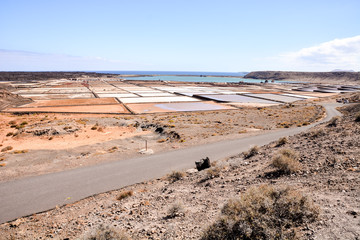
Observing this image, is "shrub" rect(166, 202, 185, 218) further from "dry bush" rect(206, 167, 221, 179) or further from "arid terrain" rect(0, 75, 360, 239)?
"dry bush" rect(206, 167, 221, 179)

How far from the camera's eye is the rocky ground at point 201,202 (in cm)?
717

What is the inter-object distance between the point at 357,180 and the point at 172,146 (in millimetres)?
15980

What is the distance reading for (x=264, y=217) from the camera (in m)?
6.48

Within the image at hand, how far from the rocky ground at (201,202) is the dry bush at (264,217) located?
35cm

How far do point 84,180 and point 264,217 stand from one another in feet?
39.2

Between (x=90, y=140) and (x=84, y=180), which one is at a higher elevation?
(x=84, y=180)

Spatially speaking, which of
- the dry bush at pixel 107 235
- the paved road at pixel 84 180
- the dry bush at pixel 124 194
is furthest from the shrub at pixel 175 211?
the paved road at pixel 84 180

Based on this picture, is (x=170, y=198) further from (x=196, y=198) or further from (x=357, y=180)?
(x=357, y=180)

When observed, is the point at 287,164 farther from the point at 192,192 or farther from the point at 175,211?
the point at 175,211

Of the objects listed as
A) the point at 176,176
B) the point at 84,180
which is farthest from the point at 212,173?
the point at 84,180

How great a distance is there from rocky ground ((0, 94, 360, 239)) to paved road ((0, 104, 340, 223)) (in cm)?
90

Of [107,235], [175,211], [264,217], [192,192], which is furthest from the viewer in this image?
[192,192]

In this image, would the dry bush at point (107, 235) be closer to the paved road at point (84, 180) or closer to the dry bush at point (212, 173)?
the paved road at point (84, 180)

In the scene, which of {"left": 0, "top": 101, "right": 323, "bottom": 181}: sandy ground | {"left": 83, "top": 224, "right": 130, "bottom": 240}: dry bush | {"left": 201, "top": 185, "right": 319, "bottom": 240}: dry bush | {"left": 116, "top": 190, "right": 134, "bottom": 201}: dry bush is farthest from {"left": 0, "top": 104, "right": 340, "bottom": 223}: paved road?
{"left": 201, "top": 185, "right": 319, "bottom": 240}: dry bush
